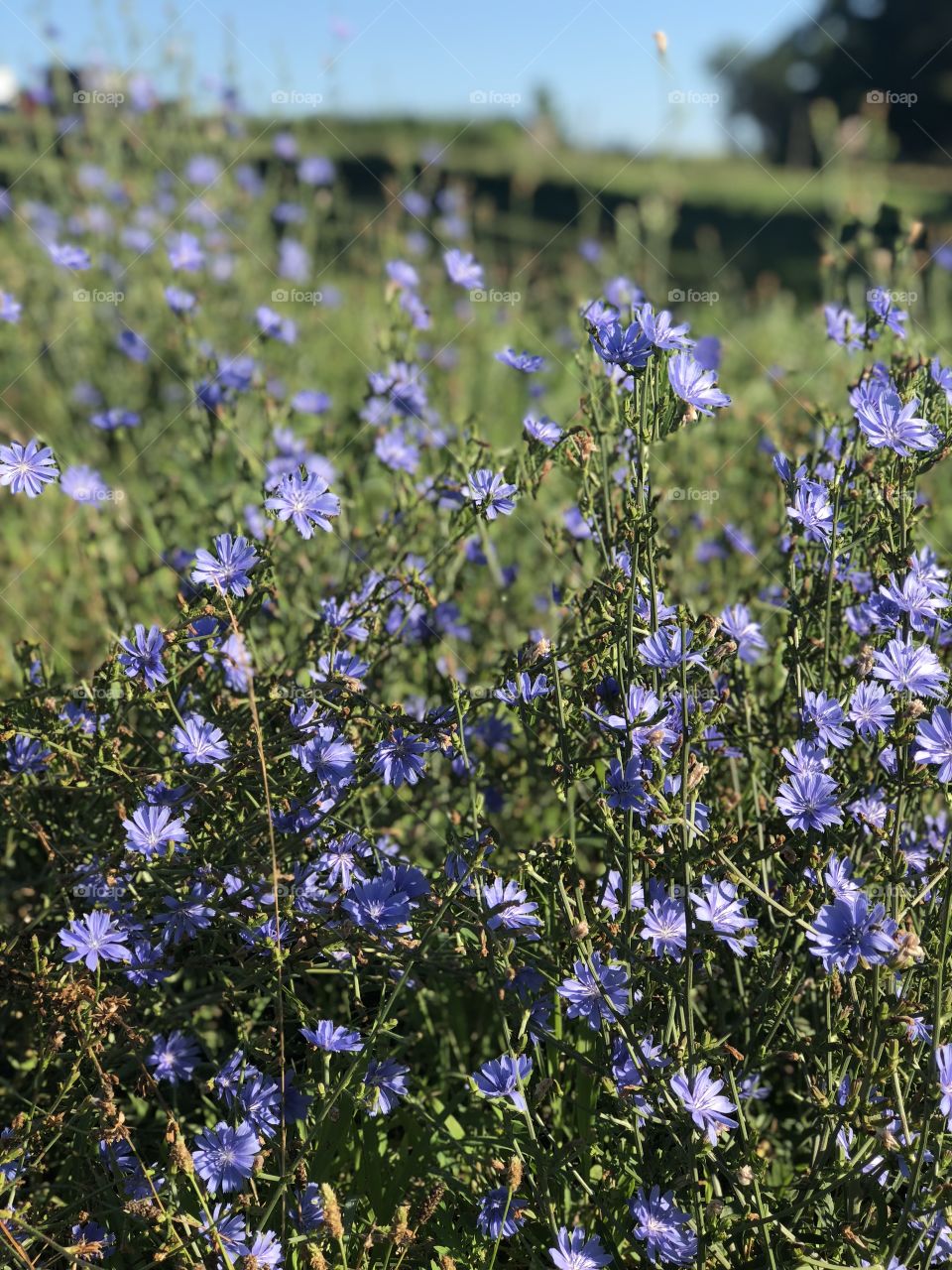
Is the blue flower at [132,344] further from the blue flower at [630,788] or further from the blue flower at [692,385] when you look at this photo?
the blue flower at [630,788]

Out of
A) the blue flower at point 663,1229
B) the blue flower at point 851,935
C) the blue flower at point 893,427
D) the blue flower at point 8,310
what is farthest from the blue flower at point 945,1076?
the blue flower at point 8,310

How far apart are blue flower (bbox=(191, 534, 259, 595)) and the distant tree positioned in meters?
22.2

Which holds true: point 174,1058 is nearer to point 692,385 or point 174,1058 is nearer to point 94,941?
point 94,941

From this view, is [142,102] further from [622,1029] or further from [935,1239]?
[935,1239]

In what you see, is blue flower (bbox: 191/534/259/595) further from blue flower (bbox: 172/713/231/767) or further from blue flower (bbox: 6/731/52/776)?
blue flower (bbox: 6/731/52/776)

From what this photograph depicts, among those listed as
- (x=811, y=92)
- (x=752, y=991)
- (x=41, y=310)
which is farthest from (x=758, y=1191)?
(x=811, y=92)

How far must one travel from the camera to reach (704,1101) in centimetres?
139

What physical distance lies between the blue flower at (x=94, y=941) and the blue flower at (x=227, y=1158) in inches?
10.5

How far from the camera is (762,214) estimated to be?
15484mm

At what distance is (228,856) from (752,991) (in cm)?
78

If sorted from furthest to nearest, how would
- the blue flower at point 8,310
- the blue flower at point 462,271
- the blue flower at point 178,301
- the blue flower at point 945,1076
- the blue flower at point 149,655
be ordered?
1. the blue flower at point 178,301
2. the blue flower at point 462,271
3. the blue flower at point 8,310
4. the blue flower at point 149,655
5. the blue flower at point 945,1076

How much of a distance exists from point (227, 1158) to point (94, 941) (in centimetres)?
34

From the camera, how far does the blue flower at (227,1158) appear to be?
148cm

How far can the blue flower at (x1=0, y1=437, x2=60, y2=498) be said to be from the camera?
1.73 metres
